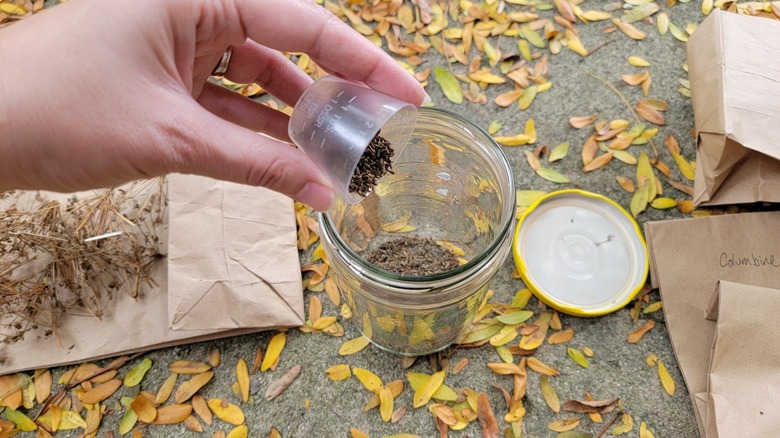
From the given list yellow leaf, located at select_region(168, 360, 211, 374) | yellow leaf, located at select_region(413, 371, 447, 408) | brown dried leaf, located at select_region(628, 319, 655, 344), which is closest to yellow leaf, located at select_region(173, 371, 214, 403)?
yellow leaf, located at select_region(168, 360, 211, 374)

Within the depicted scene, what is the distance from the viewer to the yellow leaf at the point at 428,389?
88cm

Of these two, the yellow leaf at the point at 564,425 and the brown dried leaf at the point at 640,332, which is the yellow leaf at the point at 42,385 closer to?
the yellow leaf at the point at 564,425

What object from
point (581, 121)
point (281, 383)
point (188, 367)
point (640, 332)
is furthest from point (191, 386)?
point (581, 121)

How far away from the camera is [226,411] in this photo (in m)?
0.88

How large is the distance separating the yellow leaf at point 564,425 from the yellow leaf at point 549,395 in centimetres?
2

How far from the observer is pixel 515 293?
0.95 m

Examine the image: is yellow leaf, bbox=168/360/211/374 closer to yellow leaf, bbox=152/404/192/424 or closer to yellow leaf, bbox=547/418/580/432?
yellow leaf, bbox=152/404/192/424

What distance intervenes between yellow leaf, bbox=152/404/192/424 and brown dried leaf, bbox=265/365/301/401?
0.11m

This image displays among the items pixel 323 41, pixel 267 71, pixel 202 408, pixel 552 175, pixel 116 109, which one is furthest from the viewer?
pixel 552 175

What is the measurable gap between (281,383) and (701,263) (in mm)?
655

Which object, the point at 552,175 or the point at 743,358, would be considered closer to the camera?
the point at 743,358

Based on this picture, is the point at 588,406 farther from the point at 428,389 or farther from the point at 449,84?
the point at 449,84

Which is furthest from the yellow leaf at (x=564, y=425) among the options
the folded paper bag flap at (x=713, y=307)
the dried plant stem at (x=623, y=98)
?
the dried plant stem at (x=623, y=98)

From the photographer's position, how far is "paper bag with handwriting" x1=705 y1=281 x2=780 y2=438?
812 mm
